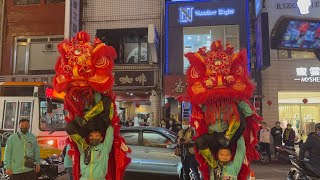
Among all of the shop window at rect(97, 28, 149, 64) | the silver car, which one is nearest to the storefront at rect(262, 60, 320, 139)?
the shop window at rect(97, 28, 149, 64)

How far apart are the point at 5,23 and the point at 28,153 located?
15722 mm

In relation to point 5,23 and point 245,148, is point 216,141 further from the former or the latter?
point 5,23

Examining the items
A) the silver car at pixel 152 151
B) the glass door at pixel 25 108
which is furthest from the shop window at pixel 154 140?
the glass door at pixel 25 108

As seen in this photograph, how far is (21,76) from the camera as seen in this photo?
19734mm

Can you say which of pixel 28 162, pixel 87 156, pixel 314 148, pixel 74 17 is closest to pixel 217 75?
pixel 87 156

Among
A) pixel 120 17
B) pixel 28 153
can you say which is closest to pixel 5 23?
pixel 120 17

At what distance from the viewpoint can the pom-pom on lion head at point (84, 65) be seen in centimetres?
490

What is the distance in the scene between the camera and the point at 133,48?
64.0 feet

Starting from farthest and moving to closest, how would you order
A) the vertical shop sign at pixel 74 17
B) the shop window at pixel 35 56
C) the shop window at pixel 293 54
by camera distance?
the shop window at pixel 35 56
the vertical shop sign at pixel 74 17
the shop window at pixel 293 54

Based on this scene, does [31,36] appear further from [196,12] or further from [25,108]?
[25,108]

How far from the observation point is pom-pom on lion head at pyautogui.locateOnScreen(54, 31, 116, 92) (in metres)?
4.90

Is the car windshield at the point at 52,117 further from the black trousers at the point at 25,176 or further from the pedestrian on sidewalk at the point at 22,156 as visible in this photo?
the black trousers at the point at 25,176

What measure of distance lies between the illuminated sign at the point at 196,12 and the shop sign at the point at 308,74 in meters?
4.24

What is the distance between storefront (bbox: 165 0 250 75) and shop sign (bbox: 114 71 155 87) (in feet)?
3.19
